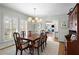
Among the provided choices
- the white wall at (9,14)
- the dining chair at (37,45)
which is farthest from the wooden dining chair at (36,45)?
the white wall at (9,14)

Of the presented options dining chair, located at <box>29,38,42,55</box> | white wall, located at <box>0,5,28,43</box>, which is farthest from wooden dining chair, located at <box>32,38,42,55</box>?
white wall, located at <box>0,5,28,43</box>

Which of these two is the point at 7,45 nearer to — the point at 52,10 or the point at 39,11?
the point at 39,11

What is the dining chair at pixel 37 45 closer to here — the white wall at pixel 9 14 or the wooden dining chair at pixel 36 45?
the wooden dining chair at pixel 36 45

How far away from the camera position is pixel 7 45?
3742 millimetres

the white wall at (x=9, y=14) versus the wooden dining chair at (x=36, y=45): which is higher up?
the white wall at (x=9, y=14)

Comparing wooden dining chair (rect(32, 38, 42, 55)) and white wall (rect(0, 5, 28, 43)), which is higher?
white wall (rect(0, 5, 28, 43))

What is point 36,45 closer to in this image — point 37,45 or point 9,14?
point 37,45

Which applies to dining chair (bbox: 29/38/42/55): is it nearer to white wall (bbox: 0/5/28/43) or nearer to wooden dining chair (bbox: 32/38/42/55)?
wooden dining chair (bbox: 32/38/42/55)

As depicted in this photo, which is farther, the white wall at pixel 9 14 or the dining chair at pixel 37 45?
the white wall at pixel 9 14

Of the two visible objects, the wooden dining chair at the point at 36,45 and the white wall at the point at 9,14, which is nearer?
the wooden dining chair at the point at 36,45

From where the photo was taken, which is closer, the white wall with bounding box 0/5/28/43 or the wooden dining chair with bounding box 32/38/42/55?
the wooden dining chair with bounding box 32/38/42/55

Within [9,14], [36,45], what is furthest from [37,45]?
[9,14]
